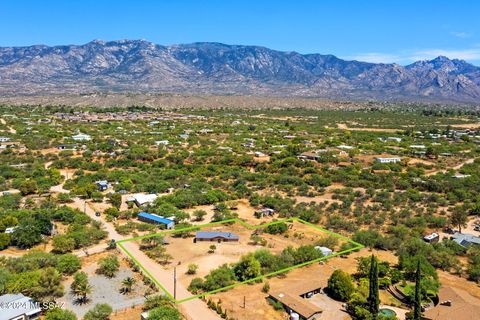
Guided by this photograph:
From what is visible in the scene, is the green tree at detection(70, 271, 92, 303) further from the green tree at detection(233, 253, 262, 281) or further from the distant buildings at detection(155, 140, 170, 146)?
the distant buildings at detection(155, 140, 170, 146)

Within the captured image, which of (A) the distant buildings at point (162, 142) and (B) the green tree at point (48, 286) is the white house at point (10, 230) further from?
(A) the distant buildings at point (162, 142)

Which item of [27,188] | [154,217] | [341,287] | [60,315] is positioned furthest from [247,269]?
[27,188]

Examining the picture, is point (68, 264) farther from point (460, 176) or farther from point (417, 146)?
point (417, 146)

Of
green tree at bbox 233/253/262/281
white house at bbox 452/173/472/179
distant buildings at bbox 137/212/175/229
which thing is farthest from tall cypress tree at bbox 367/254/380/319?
white house at bbox 452/173/472/179

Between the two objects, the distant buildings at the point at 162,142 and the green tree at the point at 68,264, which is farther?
the distant buildings at the point at 162,142

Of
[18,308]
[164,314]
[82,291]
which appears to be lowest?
[82,291]

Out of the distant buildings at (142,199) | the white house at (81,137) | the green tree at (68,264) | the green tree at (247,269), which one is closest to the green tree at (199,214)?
the distant buildings at (142,199)

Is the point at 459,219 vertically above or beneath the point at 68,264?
beneath
